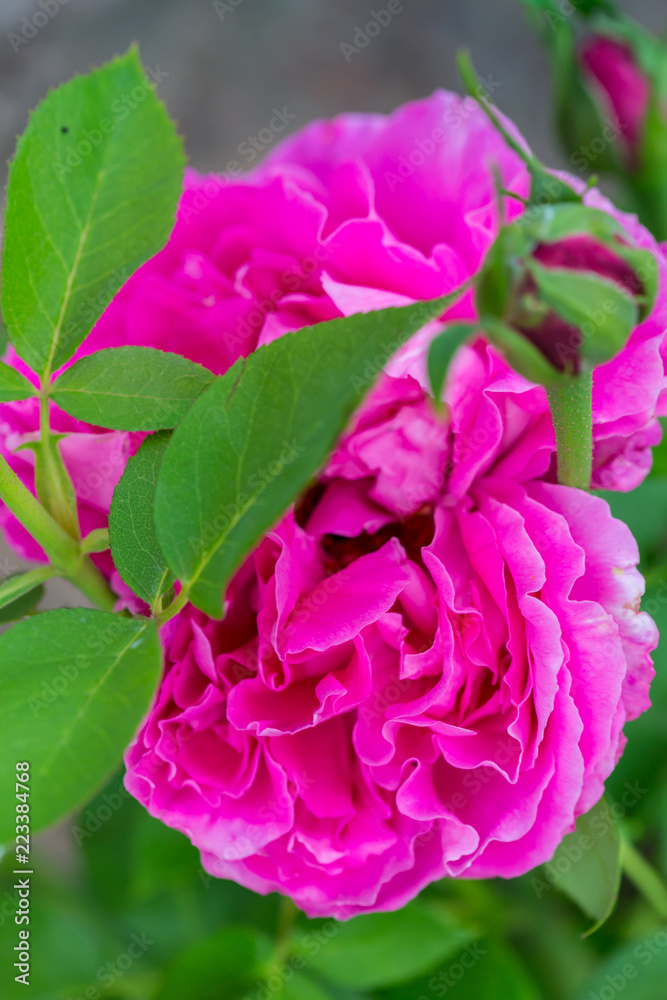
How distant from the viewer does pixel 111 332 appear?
0.29 m

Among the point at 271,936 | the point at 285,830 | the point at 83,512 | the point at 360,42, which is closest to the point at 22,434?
the point at 83,512

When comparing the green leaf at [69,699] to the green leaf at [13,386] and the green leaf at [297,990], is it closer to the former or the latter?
the green leaf at [13,386]

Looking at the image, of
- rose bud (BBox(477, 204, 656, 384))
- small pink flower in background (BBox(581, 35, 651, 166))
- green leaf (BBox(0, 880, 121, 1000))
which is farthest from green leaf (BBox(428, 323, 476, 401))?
green leaf (BBox(0, 880, 121, 1000))

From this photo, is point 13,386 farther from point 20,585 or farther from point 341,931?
point 341,931

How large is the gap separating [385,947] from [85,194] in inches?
13.2

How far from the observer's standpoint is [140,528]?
23 cm

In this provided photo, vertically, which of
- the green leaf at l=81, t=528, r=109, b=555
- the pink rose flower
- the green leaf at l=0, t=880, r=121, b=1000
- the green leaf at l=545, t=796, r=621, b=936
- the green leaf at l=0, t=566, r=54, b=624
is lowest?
the green leaf at l=0, t=880, r=121, b=1000

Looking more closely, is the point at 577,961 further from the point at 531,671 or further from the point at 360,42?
the point at 360,42

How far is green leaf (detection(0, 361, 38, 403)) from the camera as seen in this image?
233mm

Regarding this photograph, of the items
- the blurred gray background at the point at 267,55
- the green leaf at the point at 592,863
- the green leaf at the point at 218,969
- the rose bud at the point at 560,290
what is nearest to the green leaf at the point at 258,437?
the rose bud at the point at 560,290

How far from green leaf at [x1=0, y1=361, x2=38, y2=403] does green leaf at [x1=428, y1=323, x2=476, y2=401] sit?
0.42 feet

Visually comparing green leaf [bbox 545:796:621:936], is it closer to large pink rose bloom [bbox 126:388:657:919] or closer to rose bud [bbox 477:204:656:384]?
large pink rose bloom [bbox 126:388:657:919]

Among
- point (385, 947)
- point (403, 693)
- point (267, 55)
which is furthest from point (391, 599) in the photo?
point (267, 55)

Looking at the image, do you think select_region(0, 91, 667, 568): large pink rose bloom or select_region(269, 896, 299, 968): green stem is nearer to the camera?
select_region(0, 91, 667, 568): large pink rose bloom
